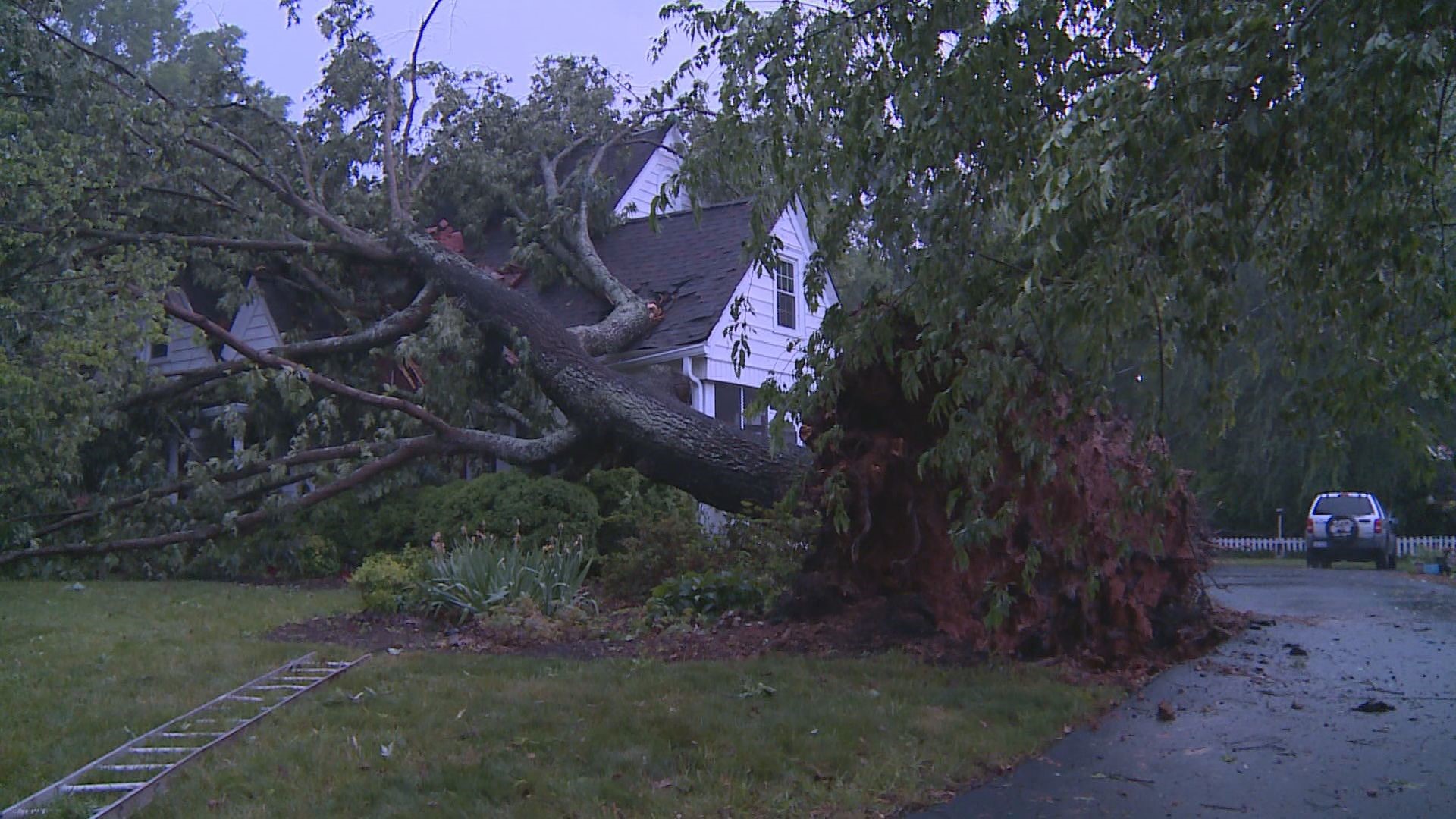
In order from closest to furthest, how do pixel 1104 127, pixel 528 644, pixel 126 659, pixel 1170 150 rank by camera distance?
pixel 1104 127 → pixel 1170 150 → pixel 126 659 → pixel 528 644

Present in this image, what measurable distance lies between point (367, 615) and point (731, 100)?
5646mm

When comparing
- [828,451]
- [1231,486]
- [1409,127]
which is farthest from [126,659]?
[1231,486]

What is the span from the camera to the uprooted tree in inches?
196

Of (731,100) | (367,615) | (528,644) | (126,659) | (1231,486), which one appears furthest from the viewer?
(1231,486)

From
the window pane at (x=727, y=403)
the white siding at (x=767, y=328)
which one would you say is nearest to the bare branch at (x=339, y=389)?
the white siding at (x=767, y=328)

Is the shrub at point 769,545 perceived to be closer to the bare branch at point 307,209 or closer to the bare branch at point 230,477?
the bare branch at point 230,477

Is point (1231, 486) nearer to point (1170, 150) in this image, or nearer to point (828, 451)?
point (828, 451)

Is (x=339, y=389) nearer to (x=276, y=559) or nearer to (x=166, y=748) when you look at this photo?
(x=276, y=559)

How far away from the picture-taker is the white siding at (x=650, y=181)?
22.1 meters

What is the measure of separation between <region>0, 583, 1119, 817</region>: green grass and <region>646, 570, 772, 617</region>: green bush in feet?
6.41

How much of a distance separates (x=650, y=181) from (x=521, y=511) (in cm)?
1097

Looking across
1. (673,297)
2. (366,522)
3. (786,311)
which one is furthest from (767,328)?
(366,522)

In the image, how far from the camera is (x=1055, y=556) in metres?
8.50

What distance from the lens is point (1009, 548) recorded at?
8.44 m
